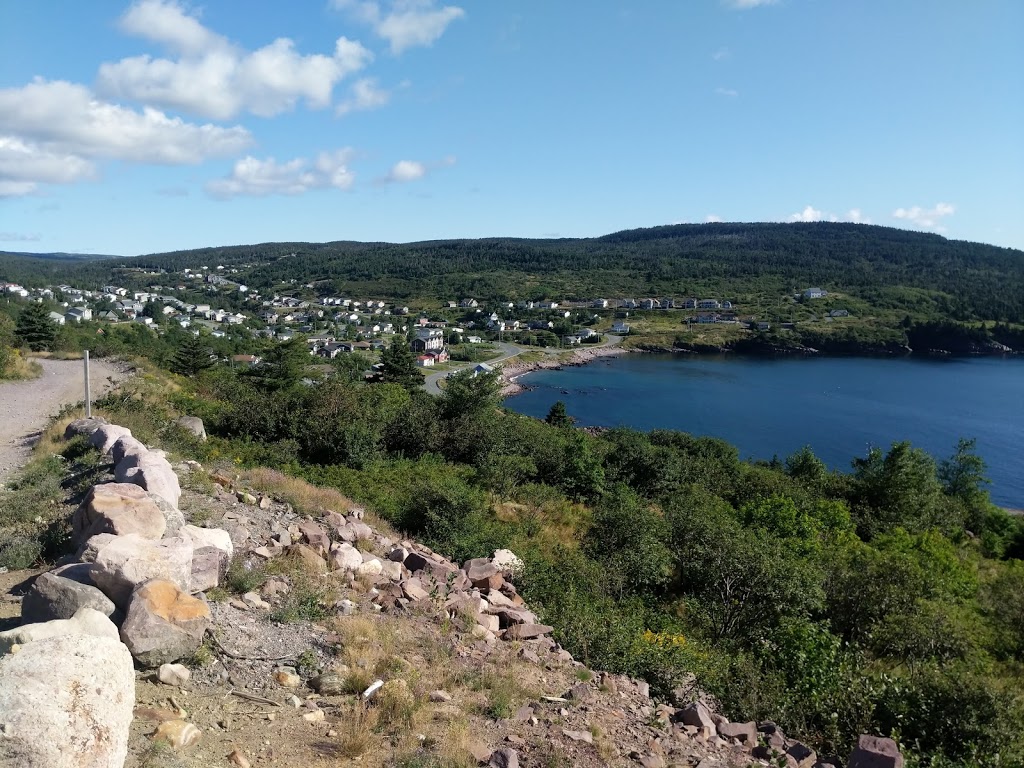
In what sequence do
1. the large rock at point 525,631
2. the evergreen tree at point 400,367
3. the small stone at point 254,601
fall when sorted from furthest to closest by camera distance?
the evergreen tree at point 400,367
the large rock at point 525,631
the small stone at point 254,601

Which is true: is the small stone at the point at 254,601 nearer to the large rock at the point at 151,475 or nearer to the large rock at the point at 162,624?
the large rock at the point at 162,624

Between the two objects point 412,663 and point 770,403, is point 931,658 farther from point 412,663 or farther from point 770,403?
point 770,403

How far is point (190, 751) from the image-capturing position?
13.2 ft

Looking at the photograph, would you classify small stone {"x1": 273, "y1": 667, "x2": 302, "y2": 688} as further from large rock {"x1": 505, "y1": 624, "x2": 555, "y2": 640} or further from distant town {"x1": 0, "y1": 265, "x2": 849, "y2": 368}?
distant town {"x1": 0, "y1": 265, "x2": 849, "y2": 368}

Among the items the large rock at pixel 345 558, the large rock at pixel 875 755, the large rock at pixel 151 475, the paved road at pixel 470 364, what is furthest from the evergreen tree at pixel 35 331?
the paved road at pixel 470 364

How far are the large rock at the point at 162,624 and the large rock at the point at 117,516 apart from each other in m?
1.18

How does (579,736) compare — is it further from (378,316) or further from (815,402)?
(378,316)

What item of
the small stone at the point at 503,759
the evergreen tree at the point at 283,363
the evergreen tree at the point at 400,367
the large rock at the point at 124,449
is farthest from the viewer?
the evergreen tree at the point at 400,367

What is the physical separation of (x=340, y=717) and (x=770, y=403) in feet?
201

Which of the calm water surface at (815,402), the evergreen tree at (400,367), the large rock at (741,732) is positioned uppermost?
the large rock at (741,732)

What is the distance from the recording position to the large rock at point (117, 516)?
583 centimetres

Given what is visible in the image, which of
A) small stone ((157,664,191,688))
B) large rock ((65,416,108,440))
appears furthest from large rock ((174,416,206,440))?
small stone ((157,664,191,688))

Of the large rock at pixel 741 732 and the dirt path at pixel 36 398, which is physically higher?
the dirt path at pixel 36 398

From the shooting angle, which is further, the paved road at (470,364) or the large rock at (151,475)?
the paved road at (470,364)
